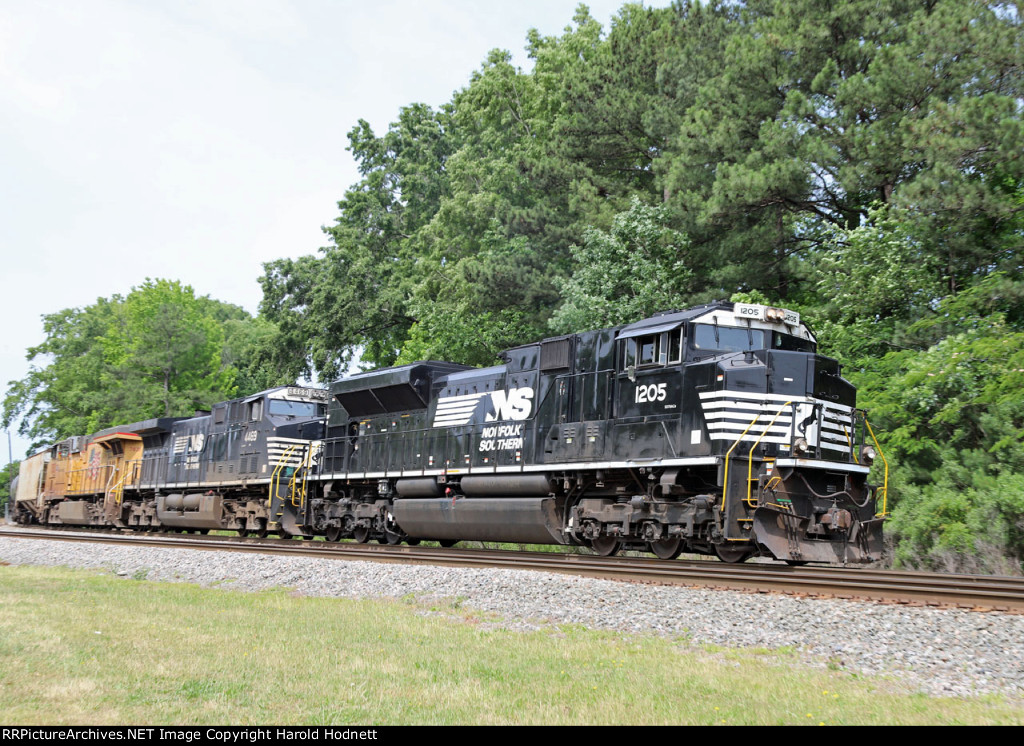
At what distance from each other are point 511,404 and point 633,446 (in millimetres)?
3240

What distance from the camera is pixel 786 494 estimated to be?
469 inches

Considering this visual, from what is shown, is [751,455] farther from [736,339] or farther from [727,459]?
[736,339]

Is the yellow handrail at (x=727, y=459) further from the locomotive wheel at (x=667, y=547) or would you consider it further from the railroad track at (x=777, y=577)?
the locomotive wheel at (x=667, y=547)

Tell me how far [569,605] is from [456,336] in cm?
2334

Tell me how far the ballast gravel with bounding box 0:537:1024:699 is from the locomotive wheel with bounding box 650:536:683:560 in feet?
8.89

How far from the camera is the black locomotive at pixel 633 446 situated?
1215cm

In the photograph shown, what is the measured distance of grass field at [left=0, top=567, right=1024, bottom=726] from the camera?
5.20 m

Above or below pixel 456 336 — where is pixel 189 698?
below

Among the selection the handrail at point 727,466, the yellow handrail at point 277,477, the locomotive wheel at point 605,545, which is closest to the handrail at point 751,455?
the handrail at point 727,466

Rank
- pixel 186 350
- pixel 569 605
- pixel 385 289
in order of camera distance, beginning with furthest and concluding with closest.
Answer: pixel 186 350, pixel 385 289, pixel 569 605

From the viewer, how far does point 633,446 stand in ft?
44.1

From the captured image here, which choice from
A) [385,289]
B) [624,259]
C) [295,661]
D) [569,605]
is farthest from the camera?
[385,289]
